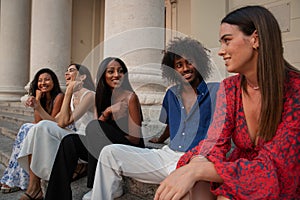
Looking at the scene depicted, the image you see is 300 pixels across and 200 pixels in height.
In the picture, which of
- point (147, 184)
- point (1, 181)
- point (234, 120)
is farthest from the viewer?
point (1, 181)

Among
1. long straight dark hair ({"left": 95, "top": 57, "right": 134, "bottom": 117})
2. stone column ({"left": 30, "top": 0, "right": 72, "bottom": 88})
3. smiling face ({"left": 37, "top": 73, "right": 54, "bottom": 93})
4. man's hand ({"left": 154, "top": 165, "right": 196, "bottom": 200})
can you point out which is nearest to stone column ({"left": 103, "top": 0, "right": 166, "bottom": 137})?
smiling face ({"left": 37, "top": 73, "right": 54, "bottom": 93})

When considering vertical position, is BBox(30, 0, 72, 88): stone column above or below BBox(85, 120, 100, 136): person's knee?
above

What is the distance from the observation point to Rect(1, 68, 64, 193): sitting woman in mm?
3451

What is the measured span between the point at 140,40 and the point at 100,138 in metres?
2.10

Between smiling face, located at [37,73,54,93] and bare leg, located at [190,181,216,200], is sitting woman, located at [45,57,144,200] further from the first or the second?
smiling face, located at [37,73,54,93]

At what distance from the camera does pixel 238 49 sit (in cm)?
150

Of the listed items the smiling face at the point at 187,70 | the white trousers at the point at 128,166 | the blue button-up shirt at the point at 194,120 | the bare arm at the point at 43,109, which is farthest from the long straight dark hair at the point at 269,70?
the bare arm at the point at 43,109

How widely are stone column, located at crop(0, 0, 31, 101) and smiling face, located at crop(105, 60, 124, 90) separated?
8139mm

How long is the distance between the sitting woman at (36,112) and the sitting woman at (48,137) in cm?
26

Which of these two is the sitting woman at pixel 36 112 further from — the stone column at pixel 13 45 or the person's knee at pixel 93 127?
the stone column at pixel 13 45

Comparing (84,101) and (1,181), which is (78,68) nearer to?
(84,101)

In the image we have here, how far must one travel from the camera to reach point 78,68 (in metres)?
3.85

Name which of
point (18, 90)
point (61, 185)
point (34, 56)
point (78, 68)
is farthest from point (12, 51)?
point (61, 185)

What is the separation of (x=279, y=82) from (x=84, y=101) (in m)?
2.37
